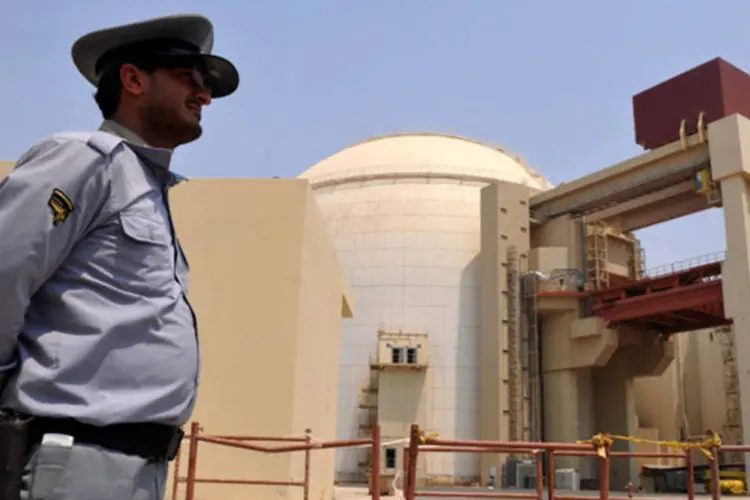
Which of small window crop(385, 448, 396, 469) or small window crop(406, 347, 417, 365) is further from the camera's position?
small window crop(406, 347, 417, 365)

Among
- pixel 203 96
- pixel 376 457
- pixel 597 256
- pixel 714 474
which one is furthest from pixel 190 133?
pixel 597 256

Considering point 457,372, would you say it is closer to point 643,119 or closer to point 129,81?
point 643,119

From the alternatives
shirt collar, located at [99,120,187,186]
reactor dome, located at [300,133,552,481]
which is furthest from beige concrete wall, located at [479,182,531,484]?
shirt collar, located at [99,120,187,186]

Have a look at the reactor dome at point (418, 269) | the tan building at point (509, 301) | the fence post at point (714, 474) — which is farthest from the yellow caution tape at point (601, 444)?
the reactor dome at point (418, 269)

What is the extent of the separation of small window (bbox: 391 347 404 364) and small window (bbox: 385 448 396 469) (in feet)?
8.51

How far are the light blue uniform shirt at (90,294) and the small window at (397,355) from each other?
21.4m

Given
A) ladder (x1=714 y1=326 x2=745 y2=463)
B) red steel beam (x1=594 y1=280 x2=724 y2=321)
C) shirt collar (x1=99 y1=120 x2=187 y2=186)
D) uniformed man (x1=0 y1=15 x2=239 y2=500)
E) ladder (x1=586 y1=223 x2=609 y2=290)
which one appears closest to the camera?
uniformed man (x1=0 y1=15 x2=239 y2=500)

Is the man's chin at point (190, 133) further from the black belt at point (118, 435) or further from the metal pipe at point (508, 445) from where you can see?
the metal pipe at point (508, 445)

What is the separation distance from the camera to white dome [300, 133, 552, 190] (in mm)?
27267

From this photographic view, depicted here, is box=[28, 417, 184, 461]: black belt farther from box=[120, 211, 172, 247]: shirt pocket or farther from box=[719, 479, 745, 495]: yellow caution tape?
box=[719, 479, 745, 495]: yellow caution tape

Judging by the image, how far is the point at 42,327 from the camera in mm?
1500

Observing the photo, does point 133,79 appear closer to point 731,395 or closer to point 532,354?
point 532,354

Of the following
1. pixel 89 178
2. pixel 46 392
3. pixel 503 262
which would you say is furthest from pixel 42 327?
pixel 503 262

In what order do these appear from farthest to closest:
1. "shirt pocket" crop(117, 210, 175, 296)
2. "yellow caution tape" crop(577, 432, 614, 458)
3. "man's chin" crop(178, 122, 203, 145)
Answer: "yellow caution tape" crop(577, 432, 614, 458) < "man's chin" crop(178, 122, 203, 145) < "shirt pocket" crop(117, 210, 175, 296)
